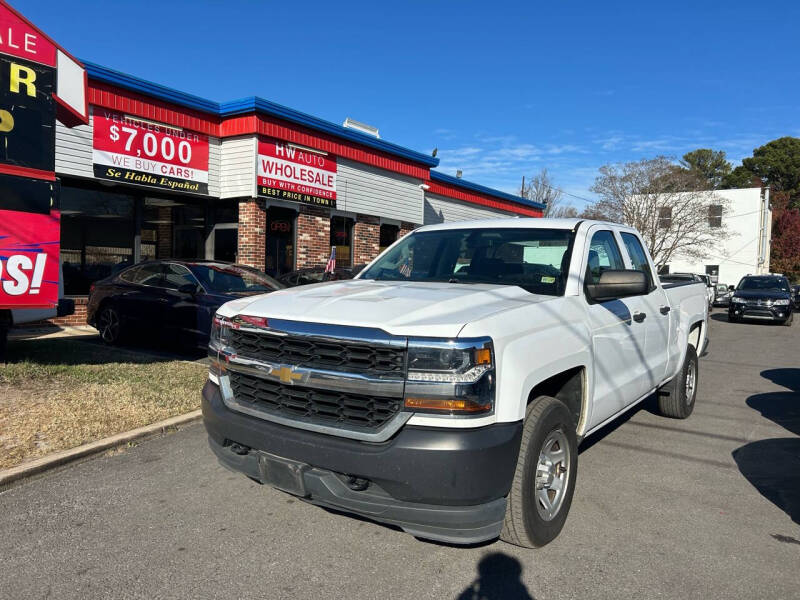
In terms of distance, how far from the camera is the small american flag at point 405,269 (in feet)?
14.6

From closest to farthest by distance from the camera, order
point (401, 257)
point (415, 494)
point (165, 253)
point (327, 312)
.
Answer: point (415, 494) < point (327, 312) < point (401, 257) < point (165, 253)

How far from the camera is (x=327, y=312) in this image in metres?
2.97

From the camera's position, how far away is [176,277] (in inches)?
346

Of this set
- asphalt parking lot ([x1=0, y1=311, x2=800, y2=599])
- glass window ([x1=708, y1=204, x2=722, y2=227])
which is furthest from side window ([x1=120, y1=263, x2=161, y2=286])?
glass window ([x1=708, y1=204, x2=722, y2=227])

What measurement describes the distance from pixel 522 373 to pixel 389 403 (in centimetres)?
66

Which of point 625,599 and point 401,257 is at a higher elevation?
point 401,257

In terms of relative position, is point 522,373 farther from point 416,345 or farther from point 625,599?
point 625,599

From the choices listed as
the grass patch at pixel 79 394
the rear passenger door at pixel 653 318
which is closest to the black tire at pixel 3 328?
the grass patch at pixel 79 394

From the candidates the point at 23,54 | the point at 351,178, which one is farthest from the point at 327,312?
the point at 351,178

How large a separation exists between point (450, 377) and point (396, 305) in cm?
59

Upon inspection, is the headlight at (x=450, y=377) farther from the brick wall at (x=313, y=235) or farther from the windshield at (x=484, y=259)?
the brick wall at (x=313, y=235)

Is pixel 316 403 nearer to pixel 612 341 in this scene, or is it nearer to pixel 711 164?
pixel 612 341

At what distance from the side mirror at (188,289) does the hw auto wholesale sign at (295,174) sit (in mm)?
5058

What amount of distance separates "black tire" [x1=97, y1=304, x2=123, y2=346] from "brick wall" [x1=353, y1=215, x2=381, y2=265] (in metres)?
7.97
